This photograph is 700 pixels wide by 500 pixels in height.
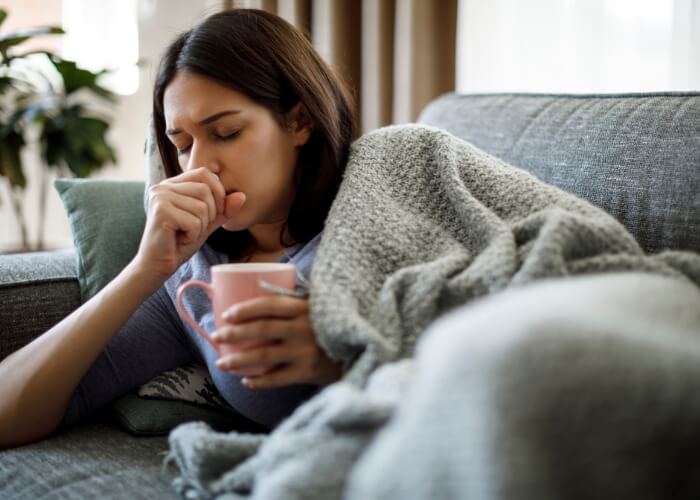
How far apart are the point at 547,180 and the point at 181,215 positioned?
58 centimetres

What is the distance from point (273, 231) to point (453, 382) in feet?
2.38

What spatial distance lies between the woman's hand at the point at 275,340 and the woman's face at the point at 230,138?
30 cm

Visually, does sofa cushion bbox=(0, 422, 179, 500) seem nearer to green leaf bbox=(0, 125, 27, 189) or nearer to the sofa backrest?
the sofa backrest

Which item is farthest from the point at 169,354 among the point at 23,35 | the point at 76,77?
the point at 76,77

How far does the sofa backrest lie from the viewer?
945mm

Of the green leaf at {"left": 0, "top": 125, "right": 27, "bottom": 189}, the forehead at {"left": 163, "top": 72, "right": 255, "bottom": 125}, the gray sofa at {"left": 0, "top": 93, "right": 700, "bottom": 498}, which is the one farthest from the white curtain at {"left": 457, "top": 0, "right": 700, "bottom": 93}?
the green leaf at {"left": 0, "top": 125, "right": 27, "bottom": 189}

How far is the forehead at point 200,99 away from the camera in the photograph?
980 millimetres

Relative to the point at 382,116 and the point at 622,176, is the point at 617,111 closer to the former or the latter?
the point at 622,176

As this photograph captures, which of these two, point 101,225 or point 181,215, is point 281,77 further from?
point 101,225

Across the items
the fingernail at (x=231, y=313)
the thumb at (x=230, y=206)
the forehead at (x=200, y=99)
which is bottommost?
the fingernail at (x=231, y=313)

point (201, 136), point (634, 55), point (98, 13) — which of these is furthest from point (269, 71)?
point (98, 13)

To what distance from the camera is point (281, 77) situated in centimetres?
105

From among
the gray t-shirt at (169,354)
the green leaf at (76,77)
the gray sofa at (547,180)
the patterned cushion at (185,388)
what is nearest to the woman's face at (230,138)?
the gray t-shirt at (169,354)

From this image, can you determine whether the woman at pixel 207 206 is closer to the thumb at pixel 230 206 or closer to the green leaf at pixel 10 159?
the thumb at pixel 230 206
